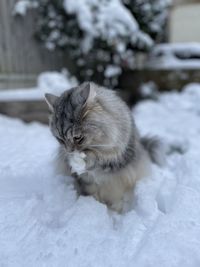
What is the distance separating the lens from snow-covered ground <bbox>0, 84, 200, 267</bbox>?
1.37 metres

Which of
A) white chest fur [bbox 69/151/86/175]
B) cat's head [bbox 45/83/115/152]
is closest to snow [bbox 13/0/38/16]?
cat's head [bbox 45/83/115/152]

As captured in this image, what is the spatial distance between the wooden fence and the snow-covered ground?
208cm

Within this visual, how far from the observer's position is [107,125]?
5.40 ft

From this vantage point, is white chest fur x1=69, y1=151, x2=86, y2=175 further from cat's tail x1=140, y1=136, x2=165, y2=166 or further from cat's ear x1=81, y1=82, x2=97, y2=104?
cat's tail x1=140, y1=136, x2=165, y2=166

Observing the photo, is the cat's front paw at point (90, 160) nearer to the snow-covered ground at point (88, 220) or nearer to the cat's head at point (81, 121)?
the cat's head at point (81, 121)

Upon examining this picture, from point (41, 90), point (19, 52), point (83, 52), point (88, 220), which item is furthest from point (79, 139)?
point (83, 52)

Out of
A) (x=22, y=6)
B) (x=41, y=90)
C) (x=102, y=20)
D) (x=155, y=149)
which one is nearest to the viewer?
(x=155, y=149)

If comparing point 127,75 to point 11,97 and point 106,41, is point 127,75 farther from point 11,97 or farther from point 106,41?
point 11,97

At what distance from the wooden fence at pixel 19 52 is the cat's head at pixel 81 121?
2.90m

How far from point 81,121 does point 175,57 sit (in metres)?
4.69

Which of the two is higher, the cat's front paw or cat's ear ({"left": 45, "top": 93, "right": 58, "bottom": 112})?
cat's ear ({"left": 45, "top": 93, "right": 58, "bottom": 112})

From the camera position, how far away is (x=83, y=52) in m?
4.91

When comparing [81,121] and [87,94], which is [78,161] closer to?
[81,121]

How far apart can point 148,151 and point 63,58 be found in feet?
11.5
